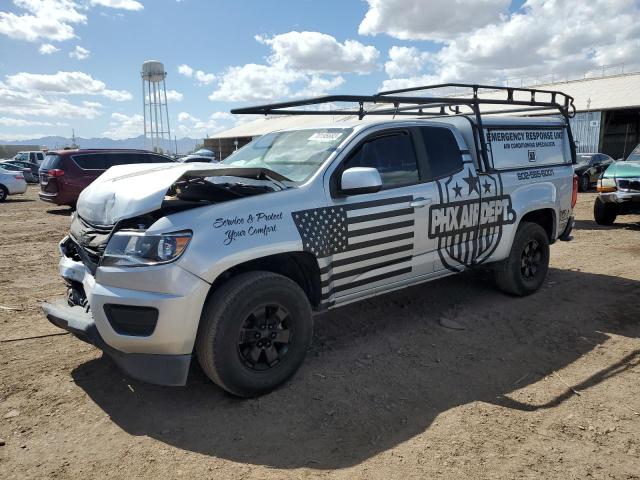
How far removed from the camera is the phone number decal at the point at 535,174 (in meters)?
5.42

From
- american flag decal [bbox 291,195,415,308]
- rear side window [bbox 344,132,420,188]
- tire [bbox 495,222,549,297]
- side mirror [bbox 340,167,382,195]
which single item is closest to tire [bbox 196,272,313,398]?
american flag decal [bbox 291,195,415,308]

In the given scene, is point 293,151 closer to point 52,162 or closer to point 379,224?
point 379,224

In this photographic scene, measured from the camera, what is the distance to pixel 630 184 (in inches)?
385

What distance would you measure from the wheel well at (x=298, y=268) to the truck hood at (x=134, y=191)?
62 centimetres

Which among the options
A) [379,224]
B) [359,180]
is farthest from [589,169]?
[359,180]

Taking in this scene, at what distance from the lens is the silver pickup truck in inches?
121

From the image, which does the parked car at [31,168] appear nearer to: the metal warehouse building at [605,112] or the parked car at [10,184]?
the parked car at [10,184]

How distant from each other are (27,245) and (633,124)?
40.4m

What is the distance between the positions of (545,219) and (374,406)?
3700 millimetres

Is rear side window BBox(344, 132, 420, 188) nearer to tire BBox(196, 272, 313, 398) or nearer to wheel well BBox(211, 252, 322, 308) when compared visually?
wheel well BBox(211, 252, 322, 308)

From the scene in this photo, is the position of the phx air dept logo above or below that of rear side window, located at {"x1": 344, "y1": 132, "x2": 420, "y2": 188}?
below

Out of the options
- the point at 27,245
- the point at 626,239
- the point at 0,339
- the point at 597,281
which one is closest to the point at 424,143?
the point at 597,281

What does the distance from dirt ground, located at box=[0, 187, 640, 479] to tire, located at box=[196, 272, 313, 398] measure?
188 mm

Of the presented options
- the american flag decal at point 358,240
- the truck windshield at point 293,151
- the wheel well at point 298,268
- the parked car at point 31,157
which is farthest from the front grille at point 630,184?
the parked car at point 31,157
